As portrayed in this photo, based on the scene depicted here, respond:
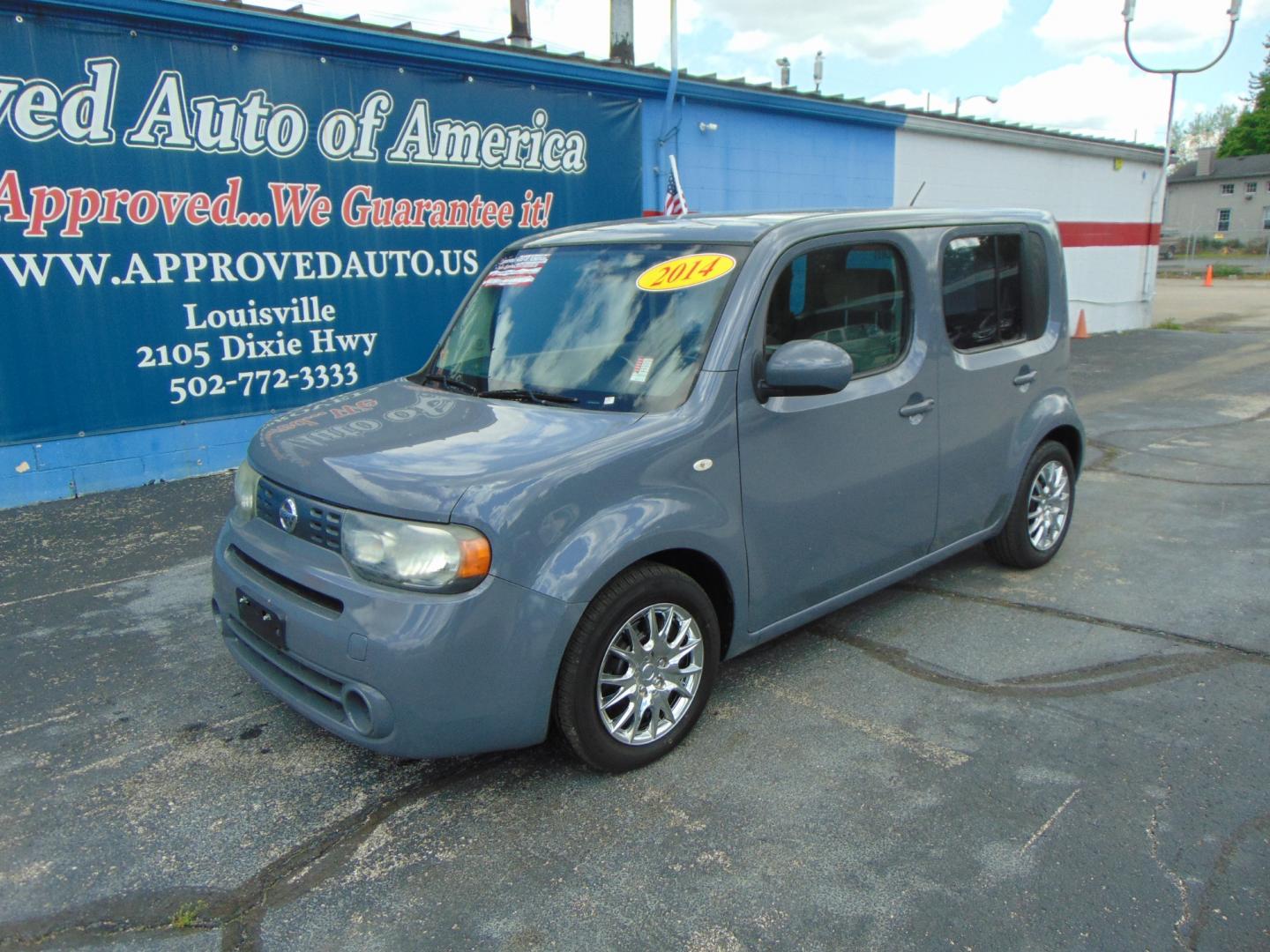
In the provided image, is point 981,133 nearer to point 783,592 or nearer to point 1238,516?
point 1238,516

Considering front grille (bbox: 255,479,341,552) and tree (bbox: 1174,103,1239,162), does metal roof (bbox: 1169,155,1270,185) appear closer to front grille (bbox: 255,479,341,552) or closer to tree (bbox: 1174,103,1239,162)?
tree (bbox: 1174,103,1239,162)

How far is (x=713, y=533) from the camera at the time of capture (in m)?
3.27

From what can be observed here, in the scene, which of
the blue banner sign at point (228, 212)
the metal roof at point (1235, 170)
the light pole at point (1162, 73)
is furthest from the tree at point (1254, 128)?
the blue banner sign at point (228, 212)

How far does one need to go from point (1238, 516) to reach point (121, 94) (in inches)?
339

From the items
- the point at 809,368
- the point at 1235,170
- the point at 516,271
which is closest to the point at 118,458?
the point at 516,271

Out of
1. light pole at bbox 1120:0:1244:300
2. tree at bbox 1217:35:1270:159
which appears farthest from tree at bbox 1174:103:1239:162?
light pole at bbox 1120:0:1244:300

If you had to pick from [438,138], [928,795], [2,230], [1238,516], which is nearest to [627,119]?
[438,138]

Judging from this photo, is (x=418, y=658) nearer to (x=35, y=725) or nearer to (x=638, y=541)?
(x=638, y=541)

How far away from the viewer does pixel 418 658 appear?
2697mm

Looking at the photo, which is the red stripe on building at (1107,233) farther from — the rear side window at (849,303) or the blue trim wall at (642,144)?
the rear side window at (849,303)

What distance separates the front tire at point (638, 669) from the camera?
9.77 ft

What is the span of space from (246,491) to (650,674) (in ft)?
5.50

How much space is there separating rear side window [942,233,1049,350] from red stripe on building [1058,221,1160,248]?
14.2 meters

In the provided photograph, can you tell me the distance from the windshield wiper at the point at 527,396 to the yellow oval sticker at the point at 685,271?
1.85 feet
